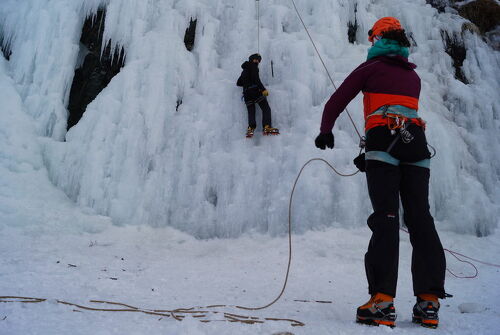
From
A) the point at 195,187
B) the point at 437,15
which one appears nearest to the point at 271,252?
the point at 195,187

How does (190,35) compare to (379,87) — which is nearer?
(379,87)

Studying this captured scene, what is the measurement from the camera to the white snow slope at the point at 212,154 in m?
4.32

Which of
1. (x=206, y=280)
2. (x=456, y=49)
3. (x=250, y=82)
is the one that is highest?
(x=456, y=49)

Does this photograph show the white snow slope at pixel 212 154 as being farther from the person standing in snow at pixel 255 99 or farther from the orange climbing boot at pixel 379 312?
the orange climbing boot at pixel 379 312

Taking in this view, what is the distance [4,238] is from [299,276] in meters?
3.56

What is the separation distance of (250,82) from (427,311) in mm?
4455

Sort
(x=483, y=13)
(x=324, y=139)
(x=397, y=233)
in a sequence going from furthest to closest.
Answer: (x=483, y=13) < (x=324, y=139) < (x=397, y=233)

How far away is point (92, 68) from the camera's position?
670 centimetres

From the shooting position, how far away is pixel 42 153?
6.04 metres

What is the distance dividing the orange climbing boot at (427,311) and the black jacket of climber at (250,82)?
4155mm

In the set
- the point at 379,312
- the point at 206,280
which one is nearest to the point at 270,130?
the point at 206,280

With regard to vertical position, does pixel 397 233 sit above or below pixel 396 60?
below

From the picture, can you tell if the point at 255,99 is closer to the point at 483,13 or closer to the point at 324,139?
the point at 324,139

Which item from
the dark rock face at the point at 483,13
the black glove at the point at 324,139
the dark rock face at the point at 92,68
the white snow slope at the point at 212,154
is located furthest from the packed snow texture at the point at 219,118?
the black glove at the point at 324,139
